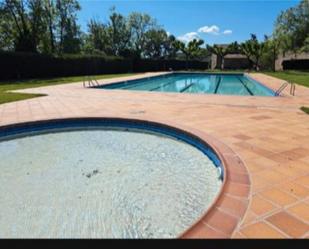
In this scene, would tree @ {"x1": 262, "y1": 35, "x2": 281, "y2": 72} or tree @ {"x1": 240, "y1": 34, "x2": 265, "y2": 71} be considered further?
tree @ {"x1": 240, "y1": 34, "x2": 265, "y2": 71}

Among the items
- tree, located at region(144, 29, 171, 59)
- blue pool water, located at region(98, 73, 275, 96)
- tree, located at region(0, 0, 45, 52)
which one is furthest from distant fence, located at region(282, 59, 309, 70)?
tree, located at region(0, 0, 45, 52)

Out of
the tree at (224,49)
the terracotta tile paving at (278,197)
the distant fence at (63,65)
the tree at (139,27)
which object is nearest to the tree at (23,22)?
the distant fence at (63,65)

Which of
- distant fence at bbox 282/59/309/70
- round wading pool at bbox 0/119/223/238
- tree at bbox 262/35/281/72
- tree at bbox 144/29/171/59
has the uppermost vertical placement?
tree at bbox 144/29/171/59

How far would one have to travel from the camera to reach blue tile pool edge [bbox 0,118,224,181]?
6.00 m

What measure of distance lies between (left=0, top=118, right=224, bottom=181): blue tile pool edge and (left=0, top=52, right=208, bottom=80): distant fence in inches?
628

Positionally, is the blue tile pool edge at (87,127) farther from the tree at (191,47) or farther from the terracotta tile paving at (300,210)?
the tree at (191,47)

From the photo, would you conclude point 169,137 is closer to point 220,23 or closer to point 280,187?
point 280,187

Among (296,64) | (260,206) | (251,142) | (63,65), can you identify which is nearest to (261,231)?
(260,206)

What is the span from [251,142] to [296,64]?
36774 mm

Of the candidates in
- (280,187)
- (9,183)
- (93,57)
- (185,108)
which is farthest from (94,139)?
(93,57)

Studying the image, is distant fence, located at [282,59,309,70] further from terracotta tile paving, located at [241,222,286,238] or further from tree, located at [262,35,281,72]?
terracotta tile paving, located at [241,222,286,238]

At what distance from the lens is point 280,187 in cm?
313

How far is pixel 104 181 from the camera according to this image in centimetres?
404

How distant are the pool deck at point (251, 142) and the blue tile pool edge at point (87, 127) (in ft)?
0.74
